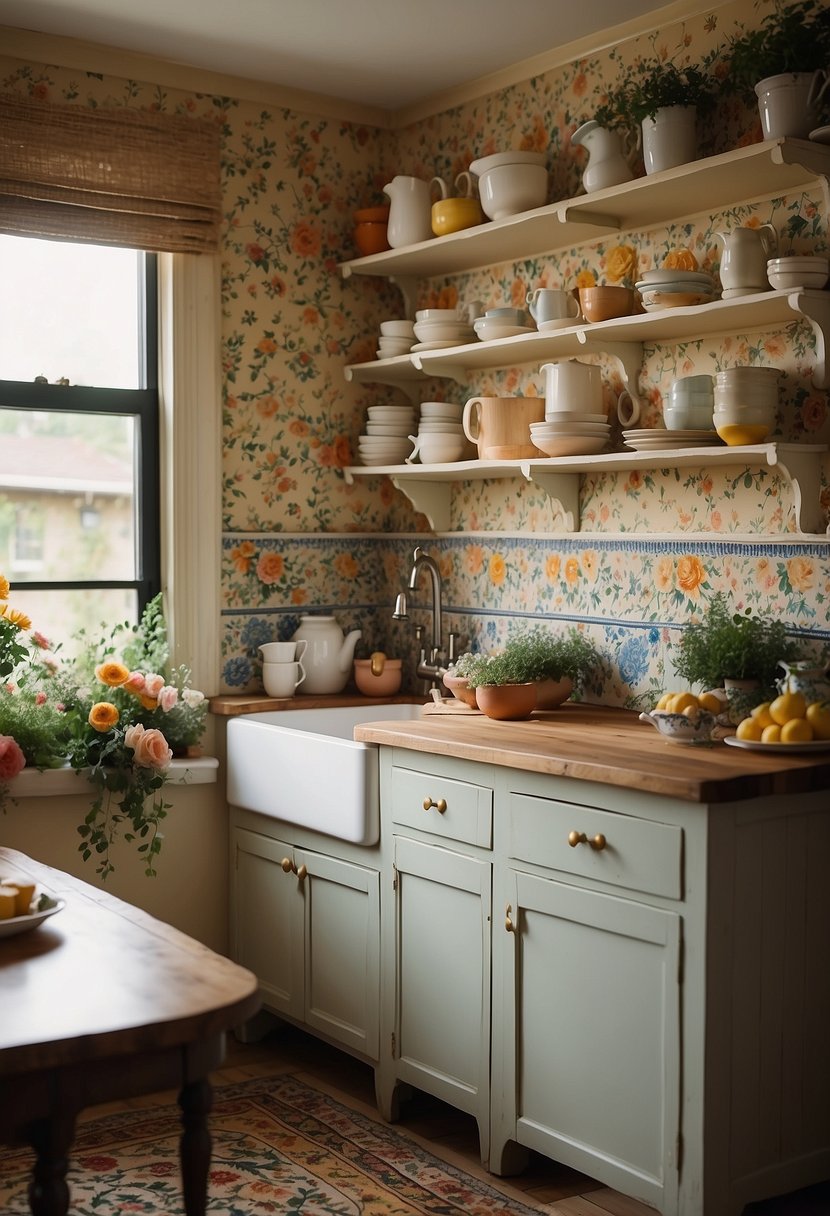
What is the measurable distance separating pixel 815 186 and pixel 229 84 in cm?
187

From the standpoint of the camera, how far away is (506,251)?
388 centimetres

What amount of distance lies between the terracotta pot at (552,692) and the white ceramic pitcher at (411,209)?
1433 mm

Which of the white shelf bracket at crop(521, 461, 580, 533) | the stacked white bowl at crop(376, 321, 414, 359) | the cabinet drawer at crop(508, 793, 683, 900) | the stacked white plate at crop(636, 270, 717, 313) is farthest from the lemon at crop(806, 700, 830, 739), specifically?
the stacked white bowl at crop(376, 321, 414, 359)

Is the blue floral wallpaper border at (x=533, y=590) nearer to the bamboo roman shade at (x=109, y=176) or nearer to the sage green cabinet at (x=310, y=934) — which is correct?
the sage green cabinet at (x=310, y=934)

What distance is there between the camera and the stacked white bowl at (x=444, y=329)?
12.9 feet

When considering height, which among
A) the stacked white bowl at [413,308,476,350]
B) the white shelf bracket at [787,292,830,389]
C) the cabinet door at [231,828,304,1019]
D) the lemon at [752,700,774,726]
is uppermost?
the stacked white bowl at [413,308,476,350]

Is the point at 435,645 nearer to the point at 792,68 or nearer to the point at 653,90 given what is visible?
the point at 653,90

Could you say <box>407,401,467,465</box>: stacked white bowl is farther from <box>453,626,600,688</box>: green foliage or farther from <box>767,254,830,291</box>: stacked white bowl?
<box>767,254,830,291</box>: stacked white bowl

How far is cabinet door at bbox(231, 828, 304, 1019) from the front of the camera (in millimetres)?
3695

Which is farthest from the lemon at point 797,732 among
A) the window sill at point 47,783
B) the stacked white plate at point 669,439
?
the window sill at point 47,783

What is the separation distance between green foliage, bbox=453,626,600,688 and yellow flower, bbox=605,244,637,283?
0.95 m

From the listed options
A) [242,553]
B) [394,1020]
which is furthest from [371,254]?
[394,1020]

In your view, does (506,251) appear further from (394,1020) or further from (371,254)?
(394,1020)

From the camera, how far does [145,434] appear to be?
13.2 ft
